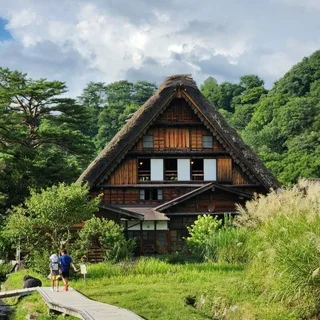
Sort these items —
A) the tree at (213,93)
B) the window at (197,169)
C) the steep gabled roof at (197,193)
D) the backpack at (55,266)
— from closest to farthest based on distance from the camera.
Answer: the backpack at (55,266) → the steep gabled roof at (197,193) → the window at (197,169) → the tree at (213,93)

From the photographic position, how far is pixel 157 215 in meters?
30.1

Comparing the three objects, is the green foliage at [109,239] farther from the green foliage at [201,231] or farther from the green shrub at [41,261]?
the green foliage at [201,231]

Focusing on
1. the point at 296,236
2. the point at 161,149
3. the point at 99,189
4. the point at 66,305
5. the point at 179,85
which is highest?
the point at 179,85

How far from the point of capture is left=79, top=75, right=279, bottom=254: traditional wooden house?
31406 millimetres

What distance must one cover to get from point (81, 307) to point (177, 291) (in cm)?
321

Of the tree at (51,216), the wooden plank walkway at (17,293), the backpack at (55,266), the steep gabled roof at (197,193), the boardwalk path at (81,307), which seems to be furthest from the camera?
the steep gabled roof at (197,193)

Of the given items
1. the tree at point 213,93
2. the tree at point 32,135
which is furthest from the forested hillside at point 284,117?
the tree at point 32,135

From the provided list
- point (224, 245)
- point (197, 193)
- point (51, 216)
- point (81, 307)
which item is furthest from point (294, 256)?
point (197, 193)

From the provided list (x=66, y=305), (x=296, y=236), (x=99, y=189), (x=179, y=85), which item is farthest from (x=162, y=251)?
(x=296, y=236)

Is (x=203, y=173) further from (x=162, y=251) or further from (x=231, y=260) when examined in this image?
(x=231, y=260)

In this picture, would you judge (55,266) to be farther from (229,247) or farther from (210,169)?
(210,169)

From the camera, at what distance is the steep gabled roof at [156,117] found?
31562mm

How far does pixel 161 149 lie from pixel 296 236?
20.4 meters

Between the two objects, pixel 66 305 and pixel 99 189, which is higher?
pixel 99 189
